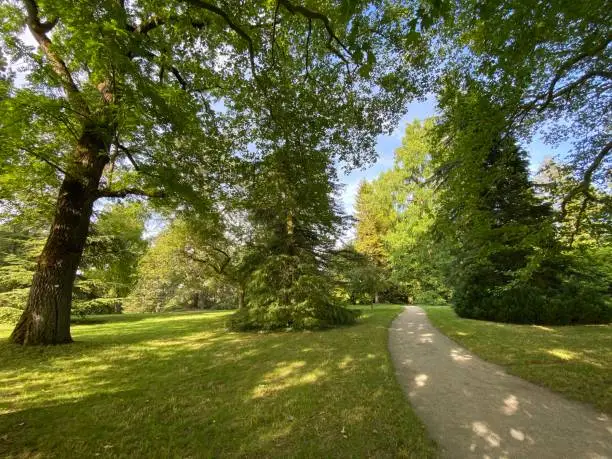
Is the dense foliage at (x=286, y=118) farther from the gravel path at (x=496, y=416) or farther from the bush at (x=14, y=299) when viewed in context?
the bush at (x=14, y=299)

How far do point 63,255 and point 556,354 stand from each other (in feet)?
41.3

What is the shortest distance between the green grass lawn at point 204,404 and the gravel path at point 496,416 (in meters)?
0.41

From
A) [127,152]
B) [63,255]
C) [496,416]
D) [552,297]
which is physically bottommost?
[496,416]

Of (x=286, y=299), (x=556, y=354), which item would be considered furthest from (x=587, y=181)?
(x=286, y=299)

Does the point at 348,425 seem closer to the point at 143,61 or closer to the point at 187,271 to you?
the point at 143,61

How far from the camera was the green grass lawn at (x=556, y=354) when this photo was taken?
473cm

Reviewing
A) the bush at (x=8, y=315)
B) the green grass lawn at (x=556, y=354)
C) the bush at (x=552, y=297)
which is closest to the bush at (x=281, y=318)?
the green grass lawn at (x=556, y=354)

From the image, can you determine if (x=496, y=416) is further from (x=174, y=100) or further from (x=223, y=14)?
(x=174, y=100)

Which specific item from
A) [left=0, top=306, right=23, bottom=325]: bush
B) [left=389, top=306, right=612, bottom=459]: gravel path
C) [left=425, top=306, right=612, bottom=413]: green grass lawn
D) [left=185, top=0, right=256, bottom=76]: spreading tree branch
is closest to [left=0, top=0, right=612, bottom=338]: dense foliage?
[left=185, top=0, right=256, bottom=76]: spreading tree branch

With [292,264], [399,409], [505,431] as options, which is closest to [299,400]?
[399,409]

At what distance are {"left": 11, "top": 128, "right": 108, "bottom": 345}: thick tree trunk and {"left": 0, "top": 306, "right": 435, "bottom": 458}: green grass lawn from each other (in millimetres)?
580

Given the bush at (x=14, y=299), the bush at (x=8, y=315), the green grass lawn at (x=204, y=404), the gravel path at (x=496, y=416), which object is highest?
the bush at (x=14, y=299)

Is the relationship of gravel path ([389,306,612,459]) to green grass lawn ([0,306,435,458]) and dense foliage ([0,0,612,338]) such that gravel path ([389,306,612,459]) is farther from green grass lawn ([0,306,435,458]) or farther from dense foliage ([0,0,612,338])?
dense foliage ([0,0,612,338])

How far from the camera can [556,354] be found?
6.57 m
